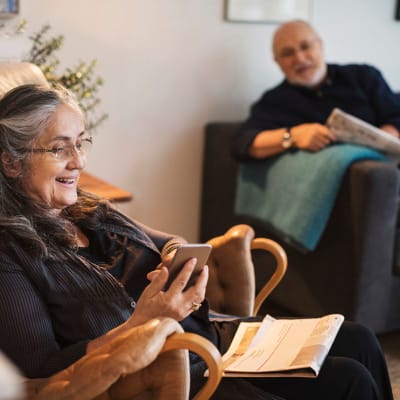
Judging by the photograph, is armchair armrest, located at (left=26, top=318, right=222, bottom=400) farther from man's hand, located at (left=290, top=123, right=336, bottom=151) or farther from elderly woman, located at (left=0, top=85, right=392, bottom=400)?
man's hand, located at (left=290, top=123, right=336, bottom=151)

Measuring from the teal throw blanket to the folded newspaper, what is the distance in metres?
0.89

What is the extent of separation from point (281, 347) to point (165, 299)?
1.19 ft

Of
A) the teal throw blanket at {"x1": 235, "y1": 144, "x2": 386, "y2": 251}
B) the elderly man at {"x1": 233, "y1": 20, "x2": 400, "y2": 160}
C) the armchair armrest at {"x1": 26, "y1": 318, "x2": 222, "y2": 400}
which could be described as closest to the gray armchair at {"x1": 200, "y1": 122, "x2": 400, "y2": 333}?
the teal throw blanket at {"x1": 235, "y1": 144, "x2": 386, "y2": 251}

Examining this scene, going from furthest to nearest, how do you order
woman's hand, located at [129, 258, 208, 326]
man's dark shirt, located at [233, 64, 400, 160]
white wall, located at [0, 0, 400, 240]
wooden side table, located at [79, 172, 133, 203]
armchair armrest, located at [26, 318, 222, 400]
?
man's dark shirt, located at [233, 64, 400, 160]
white wall, located at [0, 0, 400, 240]
wooden side table, located at [79, 172, 133, 203]
woman's hand, located at [129, 258, 208, 326]
armchair armrest, located at [26, 318, 222, 400]

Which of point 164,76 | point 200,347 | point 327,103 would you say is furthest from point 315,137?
point 200,347

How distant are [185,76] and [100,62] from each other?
15.1 inches

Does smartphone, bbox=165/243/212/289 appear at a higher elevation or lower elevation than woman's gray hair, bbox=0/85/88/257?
lower

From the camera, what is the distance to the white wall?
276cm

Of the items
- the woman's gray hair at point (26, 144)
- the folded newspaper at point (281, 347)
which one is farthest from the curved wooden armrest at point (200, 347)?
the woman's gray hair at point (26, 144)

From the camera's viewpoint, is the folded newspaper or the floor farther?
the floor

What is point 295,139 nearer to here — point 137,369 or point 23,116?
point 23,116

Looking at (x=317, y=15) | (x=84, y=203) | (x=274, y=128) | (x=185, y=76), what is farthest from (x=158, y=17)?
(x=84, y=203)

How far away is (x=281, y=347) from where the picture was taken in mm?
1581

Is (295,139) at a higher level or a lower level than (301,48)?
lower
